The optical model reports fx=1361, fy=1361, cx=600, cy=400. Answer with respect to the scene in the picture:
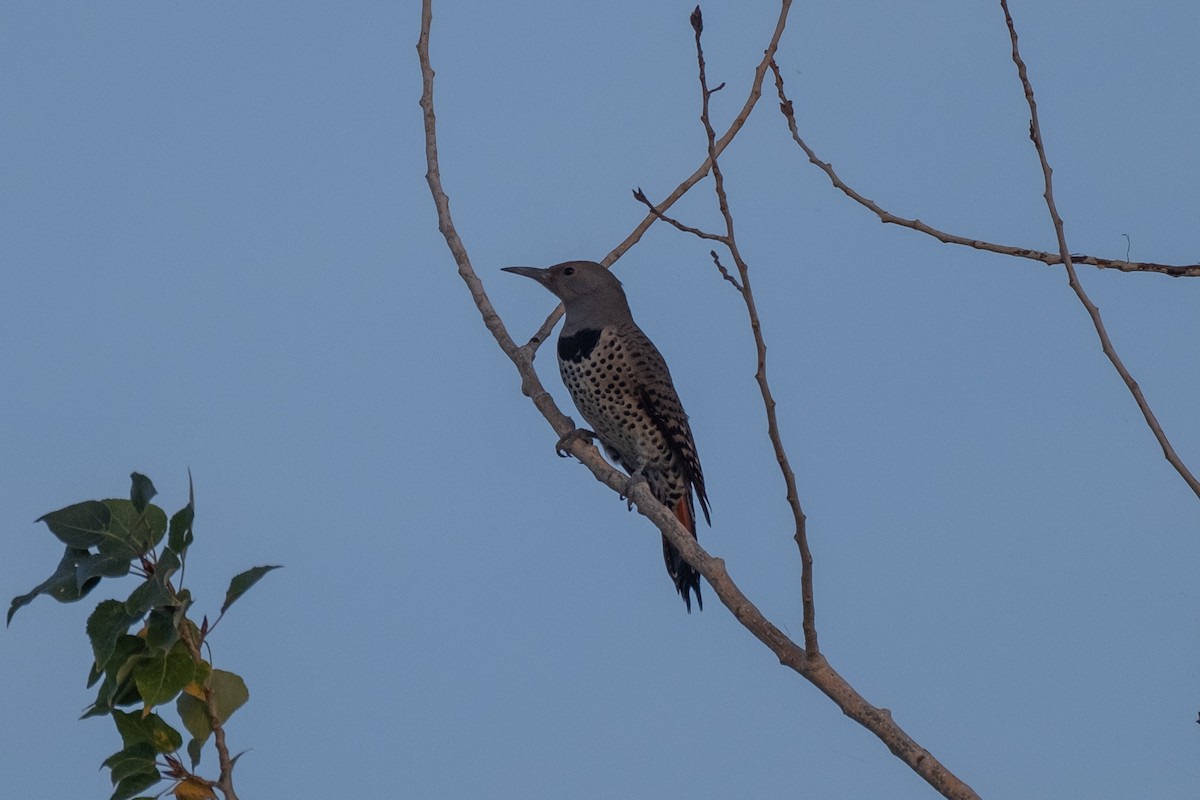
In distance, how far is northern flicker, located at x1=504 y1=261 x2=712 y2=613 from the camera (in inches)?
267

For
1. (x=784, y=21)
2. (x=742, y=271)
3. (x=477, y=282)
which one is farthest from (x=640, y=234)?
(x=742, y=271)

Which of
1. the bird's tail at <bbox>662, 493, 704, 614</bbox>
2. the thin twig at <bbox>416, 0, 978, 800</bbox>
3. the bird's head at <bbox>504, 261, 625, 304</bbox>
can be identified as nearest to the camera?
the thin twig at <bbox>416, 0, 978, 800</bbox>

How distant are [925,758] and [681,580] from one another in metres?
3.65

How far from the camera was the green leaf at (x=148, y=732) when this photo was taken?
2.63 metres

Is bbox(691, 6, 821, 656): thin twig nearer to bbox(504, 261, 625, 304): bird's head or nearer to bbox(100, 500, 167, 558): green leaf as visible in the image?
bbox(100, 500, 167, 558): green leaf

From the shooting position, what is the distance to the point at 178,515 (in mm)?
2613

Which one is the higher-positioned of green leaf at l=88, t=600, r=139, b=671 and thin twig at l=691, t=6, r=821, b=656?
thin twig at l=691, t=6, r=821, b=656

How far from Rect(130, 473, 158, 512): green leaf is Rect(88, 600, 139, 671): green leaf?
7.7 inches

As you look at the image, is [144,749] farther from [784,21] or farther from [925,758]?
[784,21]

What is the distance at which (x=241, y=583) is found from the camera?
2664mm

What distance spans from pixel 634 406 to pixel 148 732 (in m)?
4.33

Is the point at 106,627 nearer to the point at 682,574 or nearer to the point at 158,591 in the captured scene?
the point at 158,591

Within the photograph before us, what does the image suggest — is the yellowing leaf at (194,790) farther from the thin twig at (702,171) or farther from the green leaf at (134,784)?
the thin twig at (702,171)

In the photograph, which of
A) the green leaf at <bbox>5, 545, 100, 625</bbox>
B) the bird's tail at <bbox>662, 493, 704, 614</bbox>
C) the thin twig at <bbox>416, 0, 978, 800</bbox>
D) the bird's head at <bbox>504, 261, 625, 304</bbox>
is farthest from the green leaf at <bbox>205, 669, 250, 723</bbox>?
the bird's head at <bbox>504, 261, 625, 304</bbox>
